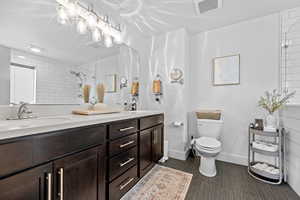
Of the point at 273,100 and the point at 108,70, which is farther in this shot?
the point at 108,70

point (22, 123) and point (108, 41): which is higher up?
point (108, 41)

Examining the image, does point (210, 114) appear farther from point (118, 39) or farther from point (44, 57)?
point (44, 57)

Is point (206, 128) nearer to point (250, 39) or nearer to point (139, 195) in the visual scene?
point (139, 195)

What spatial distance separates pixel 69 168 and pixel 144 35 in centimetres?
258

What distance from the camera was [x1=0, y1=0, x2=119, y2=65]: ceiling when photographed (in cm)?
104

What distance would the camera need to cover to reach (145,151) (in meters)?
1.66

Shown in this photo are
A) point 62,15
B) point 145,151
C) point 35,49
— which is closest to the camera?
point 35,49

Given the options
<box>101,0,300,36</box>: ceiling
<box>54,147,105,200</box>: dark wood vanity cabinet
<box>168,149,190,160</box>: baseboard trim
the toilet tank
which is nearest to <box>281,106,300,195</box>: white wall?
the toilet tank

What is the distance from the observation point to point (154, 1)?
1759 mm

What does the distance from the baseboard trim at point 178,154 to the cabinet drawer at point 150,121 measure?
691 mm

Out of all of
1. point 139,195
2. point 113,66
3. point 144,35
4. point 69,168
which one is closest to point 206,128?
point 139,195

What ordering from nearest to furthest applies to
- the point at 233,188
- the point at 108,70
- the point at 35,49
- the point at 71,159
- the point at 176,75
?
1. the point at 71,159
2. the point at 35,49
3. the point at 233,188
4. the point at 108,70
5. the point at 176,75

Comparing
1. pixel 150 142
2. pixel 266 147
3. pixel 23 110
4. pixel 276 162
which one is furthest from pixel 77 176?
pixel 276 162

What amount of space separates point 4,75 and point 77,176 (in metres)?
0.96
